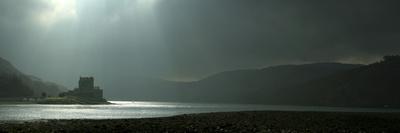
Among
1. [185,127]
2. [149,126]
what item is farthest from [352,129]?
[149,126]

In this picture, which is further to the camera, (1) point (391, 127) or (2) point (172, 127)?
(1) point (391, 127)

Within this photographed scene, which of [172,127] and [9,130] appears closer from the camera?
[9,130]

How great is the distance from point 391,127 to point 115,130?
3909 cm

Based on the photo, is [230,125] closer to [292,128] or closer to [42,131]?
[292,128]

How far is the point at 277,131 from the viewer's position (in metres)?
50.0

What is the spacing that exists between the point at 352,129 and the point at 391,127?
29.2ft

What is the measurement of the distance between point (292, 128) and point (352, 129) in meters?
7.92

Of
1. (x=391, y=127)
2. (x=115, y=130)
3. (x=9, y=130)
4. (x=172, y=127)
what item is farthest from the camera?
(x=391, y=127)

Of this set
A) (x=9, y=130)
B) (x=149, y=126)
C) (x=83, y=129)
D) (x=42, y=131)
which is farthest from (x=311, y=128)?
(x=9, y=130)

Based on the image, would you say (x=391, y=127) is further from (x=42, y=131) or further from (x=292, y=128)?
(x=42, y=131)

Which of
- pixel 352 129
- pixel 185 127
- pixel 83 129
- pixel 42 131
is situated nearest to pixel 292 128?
pixel 352 129

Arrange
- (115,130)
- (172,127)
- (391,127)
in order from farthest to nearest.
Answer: (391,127), (172,127), (115,130)

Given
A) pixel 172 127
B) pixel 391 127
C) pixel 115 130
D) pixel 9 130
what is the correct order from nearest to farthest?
pixel 9 130 → pixel 115 130 → pixel 172 127 → pixel 391 127

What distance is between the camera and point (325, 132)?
Result: 50312 mm
